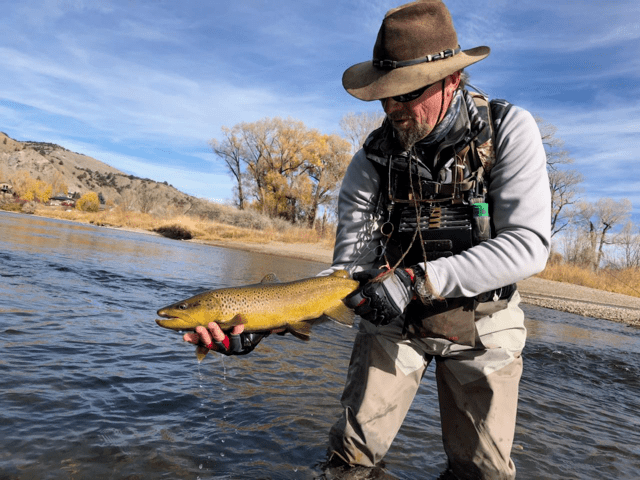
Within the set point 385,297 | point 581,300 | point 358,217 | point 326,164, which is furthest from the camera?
point 326,164

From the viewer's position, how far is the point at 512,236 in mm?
2348

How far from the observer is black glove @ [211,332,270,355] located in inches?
106

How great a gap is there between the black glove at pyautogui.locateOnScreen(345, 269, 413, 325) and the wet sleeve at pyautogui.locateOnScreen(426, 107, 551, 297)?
0.14 m

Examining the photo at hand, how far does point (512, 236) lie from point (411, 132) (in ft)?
2.55

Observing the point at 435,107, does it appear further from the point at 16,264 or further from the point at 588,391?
the point at 16,264

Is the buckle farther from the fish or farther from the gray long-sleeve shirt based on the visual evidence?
the fish

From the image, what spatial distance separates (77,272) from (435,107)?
11.6 metres

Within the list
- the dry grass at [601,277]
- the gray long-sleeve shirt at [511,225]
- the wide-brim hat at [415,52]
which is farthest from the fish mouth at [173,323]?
the dry grass at [601,277]

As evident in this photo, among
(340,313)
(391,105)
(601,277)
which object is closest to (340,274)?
(340,313)

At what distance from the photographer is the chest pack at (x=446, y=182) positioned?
251 centimetres

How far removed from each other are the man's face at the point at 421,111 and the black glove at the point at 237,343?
1.45 m

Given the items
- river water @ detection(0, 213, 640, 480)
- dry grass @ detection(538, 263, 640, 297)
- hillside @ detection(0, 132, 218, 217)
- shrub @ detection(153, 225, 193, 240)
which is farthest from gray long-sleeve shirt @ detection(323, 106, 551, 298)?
hillside @ detection(0, 132, 218, 217)

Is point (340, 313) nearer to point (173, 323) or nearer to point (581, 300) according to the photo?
point (173, 323)

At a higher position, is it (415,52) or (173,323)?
(415,52)
